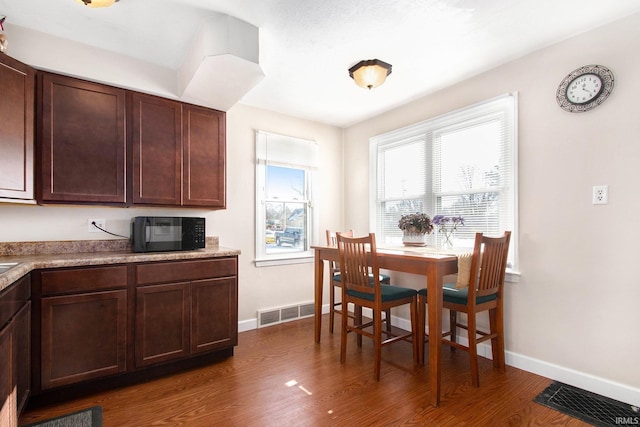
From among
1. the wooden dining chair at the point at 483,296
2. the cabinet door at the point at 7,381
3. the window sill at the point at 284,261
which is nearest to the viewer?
Result: the cabinet door at the point at 7,381

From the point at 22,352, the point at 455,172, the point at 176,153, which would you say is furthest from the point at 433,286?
the point at 22,352

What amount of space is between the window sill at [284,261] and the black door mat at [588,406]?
8.20 ft

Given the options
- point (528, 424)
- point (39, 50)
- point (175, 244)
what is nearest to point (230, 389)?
point (175, 244)

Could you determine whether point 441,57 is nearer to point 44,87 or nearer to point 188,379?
point 44,87

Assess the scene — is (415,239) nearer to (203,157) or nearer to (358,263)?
(358,263)

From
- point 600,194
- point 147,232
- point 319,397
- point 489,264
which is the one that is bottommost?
point 319,397

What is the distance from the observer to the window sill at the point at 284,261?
350 centimetres

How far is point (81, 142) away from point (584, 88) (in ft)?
11.7

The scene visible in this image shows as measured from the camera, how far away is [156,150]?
2604 millimetres

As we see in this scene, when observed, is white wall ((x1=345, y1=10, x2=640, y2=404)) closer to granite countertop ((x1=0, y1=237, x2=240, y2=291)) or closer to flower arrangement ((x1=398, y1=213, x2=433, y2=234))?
flower arrangement ((x1=398, y1=213, x2=433, y2=234))

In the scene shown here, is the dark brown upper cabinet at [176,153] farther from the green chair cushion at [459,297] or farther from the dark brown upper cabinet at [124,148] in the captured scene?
the green chair cushion at [459,297]

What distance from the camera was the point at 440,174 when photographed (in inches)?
123

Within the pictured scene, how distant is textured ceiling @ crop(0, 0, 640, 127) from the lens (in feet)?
6.28

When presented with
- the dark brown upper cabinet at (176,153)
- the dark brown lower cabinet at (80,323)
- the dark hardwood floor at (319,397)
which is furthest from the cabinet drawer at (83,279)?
the dark hardwood floor at (319,397)
